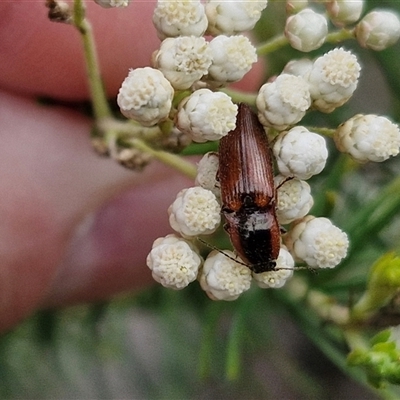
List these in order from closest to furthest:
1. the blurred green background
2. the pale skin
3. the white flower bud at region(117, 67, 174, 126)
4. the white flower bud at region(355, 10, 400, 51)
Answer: the white flower bud at region(117, 67, 174, 126) < the white flower bud at region(355, 10, 400, 51) < the pale skin < the blurred green background

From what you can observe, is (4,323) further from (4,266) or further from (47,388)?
(47,388)

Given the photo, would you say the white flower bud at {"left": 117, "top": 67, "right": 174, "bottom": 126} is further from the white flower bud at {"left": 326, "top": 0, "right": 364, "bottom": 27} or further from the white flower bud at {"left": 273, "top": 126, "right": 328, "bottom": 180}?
the white flower bud at {"left": 326, "top": 0, "right": 364, "bottom": 27}

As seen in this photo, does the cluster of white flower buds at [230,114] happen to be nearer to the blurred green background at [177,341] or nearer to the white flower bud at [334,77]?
the white flower bud at [334,77]

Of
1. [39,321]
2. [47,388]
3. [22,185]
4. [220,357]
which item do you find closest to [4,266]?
[22,185]

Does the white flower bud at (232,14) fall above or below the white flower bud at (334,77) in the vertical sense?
above

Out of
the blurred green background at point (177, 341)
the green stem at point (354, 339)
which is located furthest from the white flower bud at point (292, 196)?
the blurred green background at point (177, 341)

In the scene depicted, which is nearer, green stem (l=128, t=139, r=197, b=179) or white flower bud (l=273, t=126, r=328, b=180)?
white flower bud (l=273, t=126, r=328, b=180)

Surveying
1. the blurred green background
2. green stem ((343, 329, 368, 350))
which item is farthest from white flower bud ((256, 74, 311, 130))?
the blurred green background
